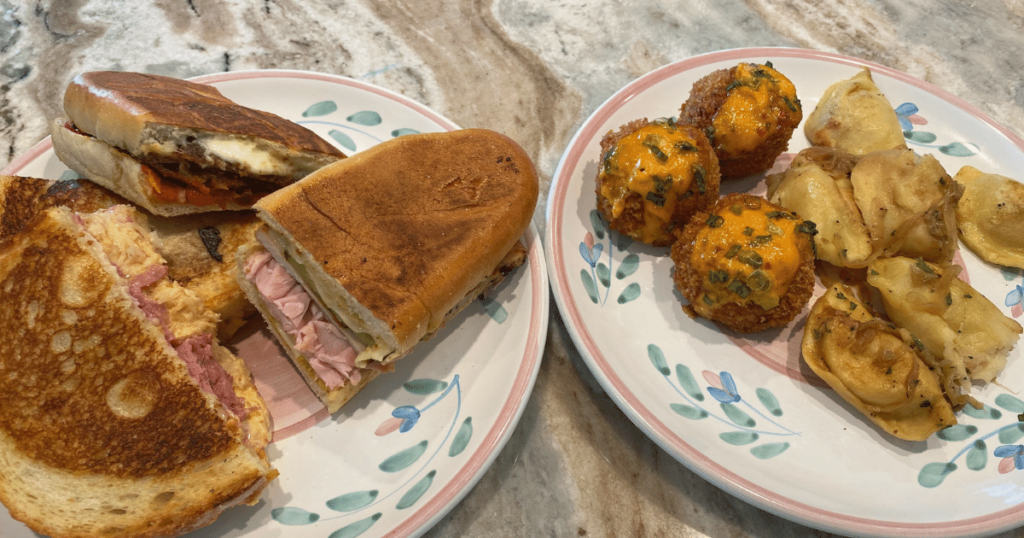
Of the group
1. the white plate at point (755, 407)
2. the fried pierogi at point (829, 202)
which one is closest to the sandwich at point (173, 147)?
the white plate at point (755, 407)

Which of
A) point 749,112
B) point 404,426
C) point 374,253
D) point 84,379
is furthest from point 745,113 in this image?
point 84,379

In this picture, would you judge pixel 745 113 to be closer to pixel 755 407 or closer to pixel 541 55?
pixel 755 407

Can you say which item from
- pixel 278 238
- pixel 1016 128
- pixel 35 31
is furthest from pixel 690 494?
pixel 35 31

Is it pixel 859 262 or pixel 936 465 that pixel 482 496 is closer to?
pixel 936 465

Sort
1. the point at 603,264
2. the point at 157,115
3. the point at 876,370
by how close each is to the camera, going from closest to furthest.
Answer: the point at 157,115 < the point at 876,370 < the point at 603,264

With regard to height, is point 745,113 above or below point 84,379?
above

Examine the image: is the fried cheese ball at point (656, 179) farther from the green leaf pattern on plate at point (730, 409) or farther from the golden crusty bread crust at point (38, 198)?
the golden crusty bread crust at point (38, 198)

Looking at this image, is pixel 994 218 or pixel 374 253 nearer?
pixel 374 253

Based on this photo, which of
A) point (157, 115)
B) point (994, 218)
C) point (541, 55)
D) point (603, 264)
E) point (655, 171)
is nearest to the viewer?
point (157, 115)
